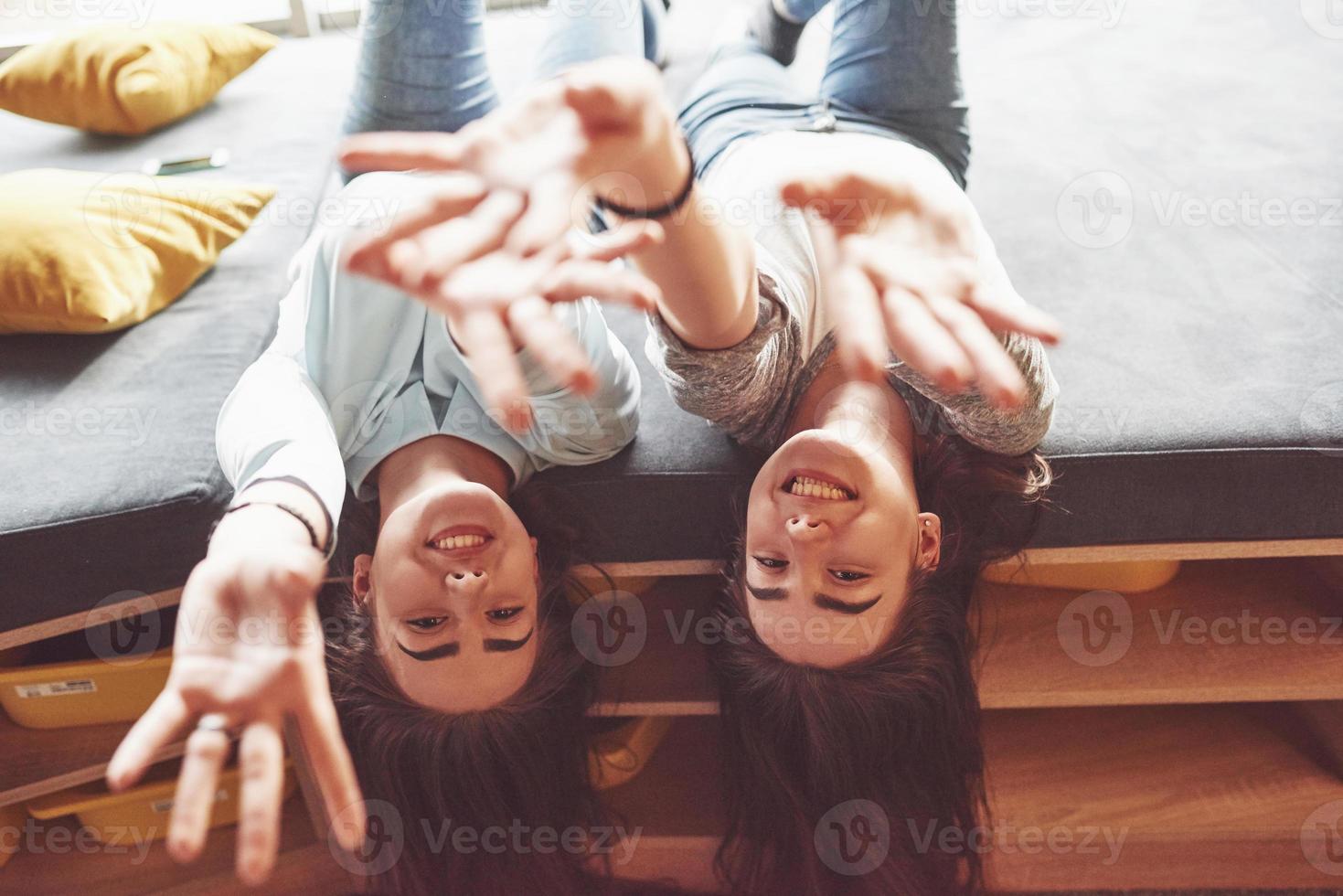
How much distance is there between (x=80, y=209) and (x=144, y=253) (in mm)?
86

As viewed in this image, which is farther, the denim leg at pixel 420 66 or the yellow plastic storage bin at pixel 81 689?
the denim leg at pixel 420 66

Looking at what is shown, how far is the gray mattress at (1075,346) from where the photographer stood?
43.1 inches

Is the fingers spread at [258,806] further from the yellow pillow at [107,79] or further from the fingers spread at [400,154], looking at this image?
the yellow pillow at [107,79]

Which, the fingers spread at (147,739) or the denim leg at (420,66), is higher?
the denim leg at (420,66)

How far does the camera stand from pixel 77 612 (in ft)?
3.62

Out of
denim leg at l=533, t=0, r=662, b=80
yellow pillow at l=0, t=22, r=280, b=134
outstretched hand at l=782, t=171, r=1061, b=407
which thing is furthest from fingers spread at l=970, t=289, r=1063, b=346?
yellow pillow at l=0, t=22, r=280, b=134

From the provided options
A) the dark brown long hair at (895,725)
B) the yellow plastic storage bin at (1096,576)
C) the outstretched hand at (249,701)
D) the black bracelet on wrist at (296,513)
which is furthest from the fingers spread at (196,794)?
the yellow plastic storage bin at (1096,576)

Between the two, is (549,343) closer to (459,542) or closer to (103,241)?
(459,542)

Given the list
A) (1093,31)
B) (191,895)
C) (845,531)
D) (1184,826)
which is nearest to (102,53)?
(191,895)

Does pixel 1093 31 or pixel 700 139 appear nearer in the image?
pixel 700 139

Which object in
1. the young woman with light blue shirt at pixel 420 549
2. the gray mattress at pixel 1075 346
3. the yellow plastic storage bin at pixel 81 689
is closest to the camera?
the young woman with light blue shirt at pixel 420 549

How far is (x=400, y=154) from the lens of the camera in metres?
0.67

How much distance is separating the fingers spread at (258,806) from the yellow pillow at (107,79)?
141cm

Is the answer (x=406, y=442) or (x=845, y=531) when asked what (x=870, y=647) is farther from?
(x=406, y=442)
